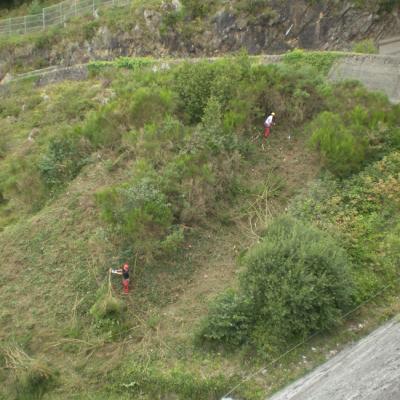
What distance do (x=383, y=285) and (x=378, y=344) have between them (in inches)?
59.8

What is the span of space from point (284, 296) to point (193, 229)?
2.49 meters

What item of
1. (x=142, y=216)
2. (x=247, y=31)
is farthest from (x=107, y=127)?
(x=247, y=31)

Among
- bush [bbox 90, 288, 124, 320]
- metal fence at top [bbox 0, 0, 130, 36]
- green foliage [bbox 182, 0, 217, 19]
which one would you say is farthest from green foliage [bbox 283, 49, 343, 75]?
metal fence at top [bbox 0, 0, 130, 36]

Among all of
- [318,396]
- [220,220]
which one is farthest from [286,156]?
[318,396]

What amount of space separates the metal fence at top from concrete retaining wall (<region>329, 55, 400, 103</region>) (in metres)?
11.0

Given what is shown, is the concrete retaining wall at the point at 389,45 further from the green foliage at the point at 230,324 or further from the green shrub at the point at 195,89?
the green foliage at the point at 230,324

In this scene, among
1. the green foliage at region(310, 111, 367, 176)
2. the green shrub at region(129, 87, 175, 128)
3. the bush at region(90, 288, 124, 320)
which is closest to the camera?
the bush at region(90, 288, 124, 320)

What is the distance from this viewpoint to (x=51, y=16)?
20.1 m

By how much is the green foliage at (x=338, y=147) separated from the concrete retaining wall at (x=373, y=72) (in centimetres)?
187

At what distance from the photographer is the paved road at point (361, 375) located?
464 cm

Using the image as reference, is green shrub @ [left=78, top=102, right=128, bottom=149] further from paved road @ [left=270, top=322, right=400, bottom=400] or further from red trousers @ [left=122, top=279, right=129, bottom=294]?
paved road @ [left=270, top=322, right=400, bottom=400]

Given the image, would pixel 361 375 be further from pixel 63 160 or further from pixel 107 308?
pixel 63 160

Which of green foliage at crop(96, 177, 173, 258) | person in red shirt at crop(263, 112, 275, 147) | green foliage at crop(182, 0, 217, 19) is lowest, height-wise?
green foliage at crop(96, 177, 173, 258)

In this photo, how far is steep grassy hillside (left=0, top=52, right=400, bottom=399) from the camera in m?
6.68
